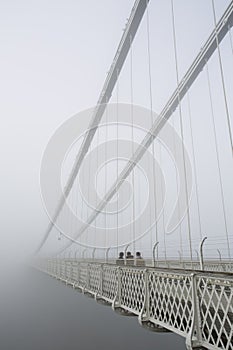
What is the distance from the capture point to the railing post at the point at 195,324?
6.60 ft

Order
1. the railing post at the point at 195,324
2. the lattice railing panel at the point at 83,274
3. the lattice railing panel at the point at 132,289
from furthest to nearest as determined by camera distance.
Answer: the lattice railing panel at the point at 83,274 → the lattice railing panel at the point at 132,289 → the railing post at the point at 195,324

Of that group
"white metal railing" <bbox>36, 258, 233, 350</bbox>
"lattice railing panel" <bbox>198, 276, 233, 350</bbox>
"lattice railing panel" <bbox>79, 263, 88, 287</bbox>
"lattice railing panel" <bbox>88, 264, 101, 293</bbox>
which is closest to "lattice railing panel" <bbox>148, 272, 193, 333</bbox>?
"white metal railing" <bbox>36, 258, 233, 350</bbox>

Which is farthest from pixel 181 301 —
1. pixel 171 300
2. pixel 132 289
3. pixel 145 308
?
pixel 132 289

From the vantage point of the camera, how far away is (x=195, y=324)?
2.06 m

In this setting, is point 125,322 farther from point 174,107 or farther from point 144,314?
point 144,314

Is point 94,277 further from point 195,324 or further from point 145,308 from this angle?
point 195,324

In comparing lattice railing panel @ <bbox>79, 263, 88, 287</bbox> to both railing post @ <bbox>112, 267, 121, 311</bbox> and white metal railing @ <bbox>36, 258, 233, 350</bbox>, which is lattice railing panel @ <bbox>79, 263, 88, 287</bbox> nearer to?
white metal railing @ <bbox>36, 258, 233, 350</bbox>

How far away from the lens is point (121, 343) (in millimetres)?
13422

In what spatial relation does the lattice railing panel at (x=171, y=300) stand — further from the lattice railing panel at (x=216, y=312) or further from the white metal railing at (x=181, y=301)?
the lattice railing panel at (x=216, y=312)

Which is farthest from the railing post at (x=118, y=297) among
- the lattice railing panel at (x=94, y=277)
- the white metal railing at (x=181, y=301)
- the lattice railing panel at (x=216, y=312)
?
the lattice railing panel at (x=216, y=312)

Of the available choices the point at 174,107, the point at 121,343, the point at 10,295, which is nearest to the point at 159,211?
the point at 174,107

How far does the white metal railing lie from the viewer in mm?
1867

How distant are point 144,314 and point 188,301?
81 cm

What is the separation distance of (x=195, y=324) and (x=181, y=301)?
28 cm
